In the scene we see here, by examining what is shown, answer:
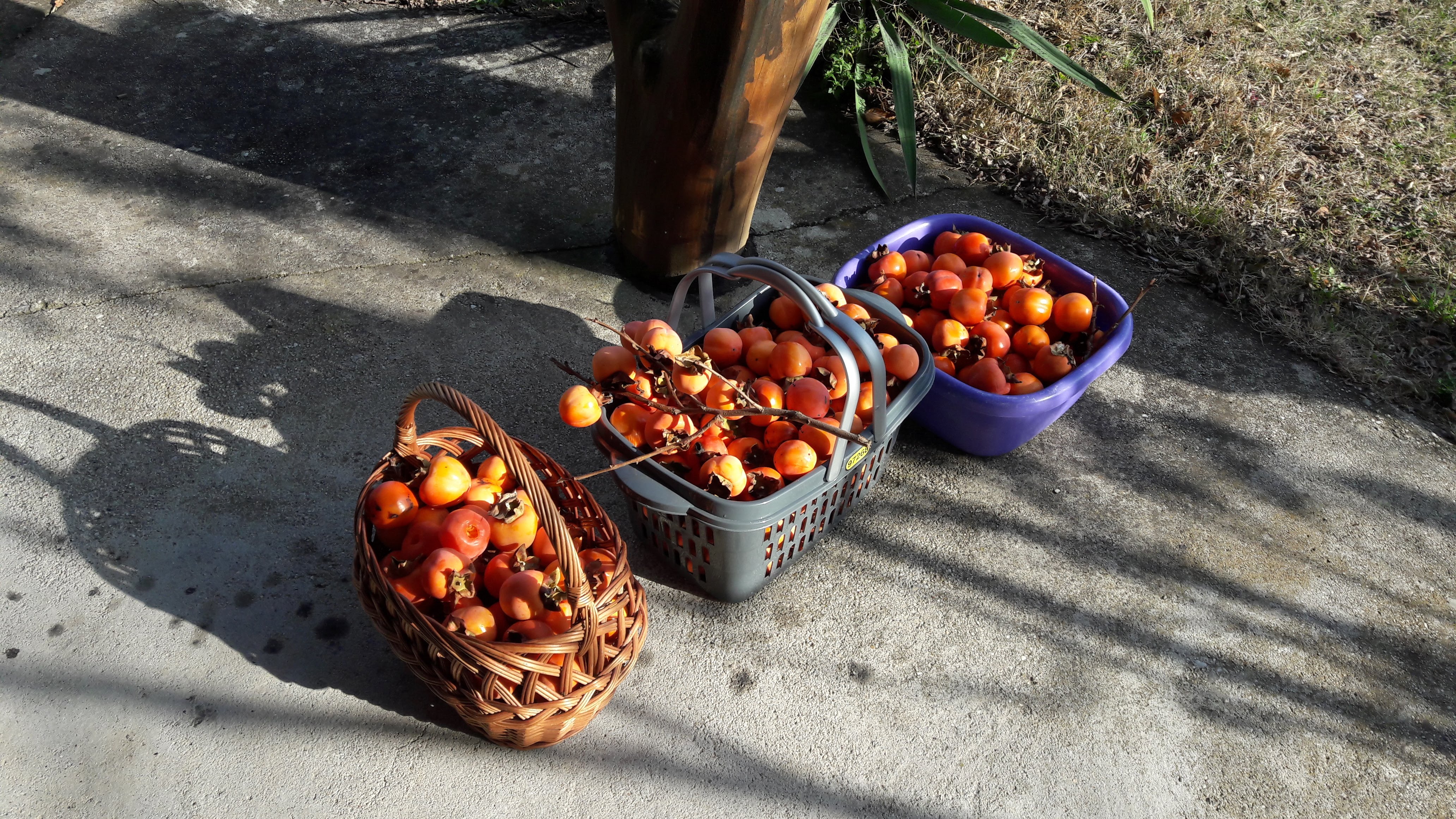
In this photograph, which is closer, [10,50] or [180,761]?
[180,761]

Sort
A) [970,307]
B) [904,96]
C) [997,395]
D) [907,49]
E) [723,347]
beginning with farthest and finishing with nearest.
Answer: [907,49], [904,96], [970,307], [997,395], [723,347]

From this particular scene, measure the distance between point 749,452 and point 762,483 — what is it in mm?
98

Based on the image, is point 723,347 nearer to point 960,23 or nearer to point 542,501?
point 542,501

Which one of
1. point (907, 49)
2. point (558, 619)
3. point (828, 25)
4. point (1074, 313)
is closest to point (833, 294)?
point (1074, 313)

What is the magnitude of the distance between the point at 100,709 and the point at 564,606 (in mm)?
1117

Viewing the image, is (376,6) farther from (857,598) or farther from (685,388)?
(857,598)

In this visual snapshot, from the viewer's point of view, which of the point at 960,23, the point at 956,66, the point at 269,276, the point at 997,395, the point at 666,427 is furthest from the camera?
the point at 956,66

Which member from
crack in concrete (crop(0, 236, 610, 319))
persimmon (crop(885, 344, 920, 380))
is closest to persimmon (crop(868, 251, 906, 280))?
persimmon (crop(885, 344, 920, 380))

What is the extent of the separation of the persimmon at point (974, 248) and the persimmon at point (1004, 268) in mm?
48

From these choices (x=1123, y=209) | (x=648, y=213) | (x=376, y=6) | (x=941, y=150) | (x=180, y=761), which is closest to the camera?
(x=180, y=761)

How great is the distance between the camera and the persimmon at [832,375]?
1.98 m

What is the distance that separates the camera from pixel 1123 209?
3301mm

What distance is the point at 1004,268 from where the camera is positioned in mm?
2453

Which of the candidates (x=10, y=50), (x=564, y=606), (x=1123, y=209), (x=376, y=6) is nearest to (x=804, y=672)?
(x=564, y=606)
